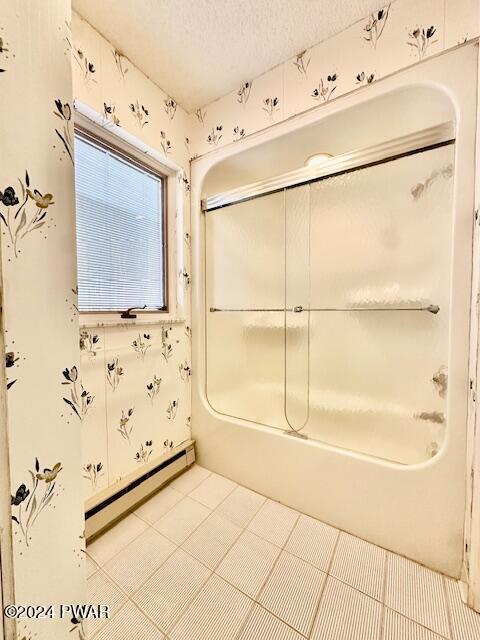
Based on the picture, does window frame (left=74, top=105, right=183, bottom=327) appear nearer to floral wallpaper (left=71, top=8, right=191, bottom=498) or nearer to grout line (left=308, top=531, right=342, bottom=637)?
floral wallpaper (left=71, top=8, right=191, bottom=498)

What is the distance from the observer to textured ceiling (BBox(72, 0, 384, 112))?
3.47 ft

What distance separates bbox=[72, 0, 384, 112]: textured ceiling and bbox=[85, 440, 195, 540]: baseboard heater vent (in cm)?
206

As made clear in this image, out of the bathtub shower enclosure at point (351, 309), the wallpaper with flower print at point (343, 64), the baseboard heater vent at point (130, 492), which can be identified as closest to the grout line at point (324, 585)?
the bathtub shower enclosure at point (351, 309)

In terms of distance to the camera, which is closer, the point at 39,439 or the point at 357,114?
the point at 39,439

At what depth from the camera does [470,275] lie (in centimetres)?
95

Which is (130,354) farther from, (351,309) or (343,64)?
(343,64)

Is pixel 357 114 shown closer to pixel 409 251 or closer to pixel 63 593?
pixel 409 251

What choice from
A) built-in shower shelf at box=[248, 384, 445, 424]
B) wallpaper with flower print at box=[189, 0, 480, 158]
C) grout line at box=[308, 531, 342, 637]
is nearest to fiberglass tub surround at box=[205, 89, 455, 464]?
built-in shower shelf at box=[248, 384, 445, 424]

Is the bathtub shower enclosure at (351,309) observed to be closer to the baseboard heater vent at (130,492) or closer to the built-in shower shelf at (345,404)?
the built-in shower shelf at (345,404)

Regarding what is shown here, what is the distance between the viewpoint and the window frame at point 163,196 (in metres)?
1.19

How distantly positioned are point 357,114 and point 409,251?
2.22 feet

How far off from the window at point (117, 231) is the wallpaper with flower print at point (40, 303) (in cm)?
85

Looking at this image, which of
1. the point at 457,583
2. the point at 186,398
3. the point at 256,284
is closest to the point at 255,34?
the point at 256,284

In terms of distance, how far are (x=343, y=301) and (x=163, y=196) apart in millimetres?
1248
